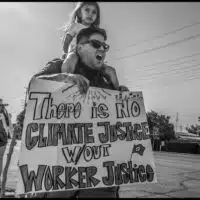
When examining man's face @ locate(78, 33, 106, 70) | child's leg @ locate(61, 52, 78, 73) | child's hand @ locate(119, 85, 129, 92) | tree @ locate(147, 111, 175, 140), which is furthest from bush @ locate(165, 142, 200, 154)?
child's leg @ locate(61, 52, 78, 73)

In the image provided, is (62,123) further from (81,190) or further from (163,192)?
(163,192)

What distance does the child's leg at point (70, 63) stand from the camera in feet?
7.51

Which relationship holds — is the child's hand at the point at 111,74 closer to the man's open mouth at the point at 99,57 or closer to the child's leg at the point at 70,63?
the man's open mouth at the point at 99,57

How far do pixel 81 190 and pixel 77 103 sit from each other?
2.14 ft

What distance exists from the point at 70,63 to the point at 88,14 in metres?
0.50

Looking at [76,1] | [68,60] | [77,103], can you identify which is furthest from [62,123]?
[76,1]

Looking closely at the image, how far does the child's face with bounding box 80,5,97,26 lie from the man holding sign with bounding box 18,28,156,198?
0.36 ft

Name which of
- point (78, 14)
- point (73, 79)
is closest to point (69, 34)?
point (78, 14)

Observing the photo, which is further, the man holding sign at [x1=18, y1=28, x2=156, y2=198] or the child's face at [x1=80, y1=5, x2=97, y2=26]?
the child's face at [x1=80, y1=5, x2=97, y2=26]

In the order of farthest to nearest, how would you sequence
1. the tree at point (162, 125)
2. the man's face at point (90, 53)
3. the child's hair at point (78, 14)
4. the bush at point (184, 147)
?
the tree at point (162, 125) < the bush at point (184, 147) < the child's hair at point (78, 14) < the man's face at point (90, 53)

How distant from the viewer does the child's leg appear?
2.29m

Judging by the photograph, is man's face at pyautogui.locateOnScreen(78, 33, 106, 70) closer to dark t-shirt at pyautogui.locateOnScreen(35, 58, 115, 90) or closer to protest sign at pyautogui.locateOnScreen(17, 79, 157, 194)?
dark t-shirt at pyautogui.locateOnScreen(35, 58, 115, 90)

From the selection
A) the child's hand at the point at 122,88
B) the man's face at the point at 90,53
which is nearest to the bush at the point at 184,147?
the child's hand at the point at 122,88

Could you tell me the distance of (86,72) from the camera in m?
2.39
